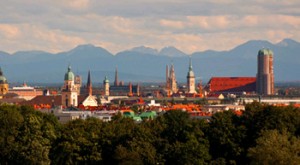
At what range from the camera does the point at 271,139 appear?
2068 inches

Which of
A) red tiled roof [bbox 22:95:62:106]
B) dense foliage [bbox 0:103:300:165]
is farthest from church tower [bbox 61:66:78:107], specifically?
dense foliage [bbox 0:103:300:165]

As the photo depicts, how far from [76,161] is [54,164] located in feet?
3.84

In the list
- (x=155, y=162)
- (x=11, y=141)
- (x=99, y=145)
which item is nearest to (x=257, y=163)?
(x=155, y=162)

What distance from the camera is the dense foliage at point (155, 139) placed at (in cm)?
5406

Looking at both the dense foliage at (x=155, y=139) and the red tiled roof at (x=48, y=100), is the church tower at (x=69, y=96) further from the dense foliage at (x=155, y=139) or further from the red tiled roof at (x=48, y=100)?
the dense foliage at (x=155, y=139)

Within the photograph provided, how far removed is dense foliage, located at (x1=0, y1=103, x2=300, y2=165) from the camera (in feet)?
177

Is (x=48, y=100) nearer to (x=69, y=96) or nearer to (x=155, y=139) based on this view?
(x=69, y=96)

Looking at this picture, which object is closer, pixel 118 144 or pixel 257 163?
pixel 257 163

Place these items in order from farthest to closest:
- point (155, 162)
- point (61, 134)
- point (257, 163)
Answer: point (61, 134) → point (155, 162) → point (257, 163)

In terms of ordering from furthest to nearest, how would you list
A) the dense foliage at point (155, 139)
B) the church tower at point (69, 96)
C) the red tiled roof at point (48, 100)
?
the church tower at point (69, 96)
the red tiled roof at point (48, 100)
the dense foliage at point (155, 139)

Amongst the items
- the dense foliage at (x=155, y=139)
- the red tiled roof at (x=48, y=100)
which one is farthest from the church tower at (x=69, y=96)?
the dense foliage at (x=155, y=139)

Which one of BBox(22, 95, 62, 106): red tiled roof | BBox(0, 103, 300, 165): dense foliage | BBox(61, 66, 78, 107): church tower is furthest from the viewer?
BBox(61, 66, 78, 107): church tower

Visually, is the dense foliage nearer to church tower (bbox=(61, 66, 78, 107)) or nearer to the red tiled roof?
the red tiled roof

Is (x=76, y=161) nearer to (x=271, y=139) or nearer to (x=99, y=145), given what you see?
(x=99, y=145)
